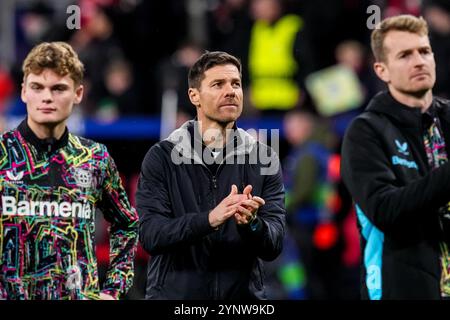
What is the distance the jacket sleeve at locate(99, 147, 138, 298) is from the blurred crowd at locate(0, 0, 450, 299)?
356 centimetres

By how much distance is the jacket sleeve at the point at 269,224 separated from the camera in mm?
5402

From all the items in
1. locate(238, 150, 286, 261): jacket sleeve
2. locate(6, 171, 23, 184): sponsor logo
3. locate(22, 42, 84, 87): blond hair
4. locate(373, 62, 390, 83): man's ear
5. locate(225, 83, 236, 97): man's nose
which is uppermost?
locate(373, 62, 390, 83): man's ear

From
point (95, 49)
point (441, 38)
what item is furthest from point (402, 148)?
point (95, 49)

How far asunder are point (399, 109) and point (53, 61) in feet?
6.32

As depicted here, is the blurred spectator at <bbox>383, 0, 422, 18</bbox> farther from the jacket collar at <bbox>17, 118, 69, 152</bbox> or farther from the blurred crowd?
the jacket collar at <bbox>17, 118, 69, 152</bbox>

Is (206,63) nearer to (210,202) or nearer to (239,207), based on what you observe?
(210,202)

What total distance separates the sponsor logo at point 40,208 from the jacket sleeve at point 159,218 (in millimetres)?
361

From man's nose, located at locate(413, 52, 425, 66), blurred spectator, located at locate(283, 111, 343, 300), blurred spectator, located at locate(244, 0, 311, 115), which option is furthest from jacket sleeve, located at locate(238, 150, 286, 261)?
blurred spectator, located at locate(244, 0, 311, 115)

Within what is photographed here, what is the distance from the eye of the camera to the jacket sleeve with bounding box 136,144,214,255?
5.42 meters

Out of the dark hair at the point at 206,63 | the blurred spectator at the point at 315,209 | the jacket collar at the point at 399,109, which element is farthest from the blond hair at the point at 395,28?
the blurred spectator at the point at 315,209

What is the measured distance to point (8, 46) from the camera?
560 inches

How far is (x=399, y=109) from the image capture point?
628 cm
